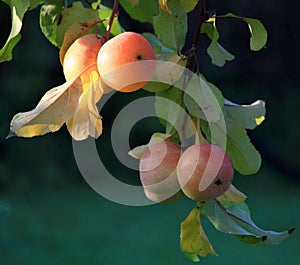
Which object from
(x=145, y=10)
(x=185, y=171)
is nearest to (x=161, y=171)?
(x=185, y=171)

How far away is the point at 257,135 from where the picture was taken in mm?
4004

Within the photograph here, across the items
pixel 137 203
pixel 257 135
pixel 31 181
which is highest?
pixel 137 203

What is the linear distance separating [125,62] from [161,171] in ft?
0.29

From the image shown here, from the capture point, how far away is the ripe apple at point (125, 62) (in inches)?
18.0

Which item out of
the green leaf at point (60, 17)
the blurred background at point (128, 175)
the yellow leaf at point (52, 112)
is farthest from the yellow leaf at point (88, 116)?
the blurred background at point (128, 175)

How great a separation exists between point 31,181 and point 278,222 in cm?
147

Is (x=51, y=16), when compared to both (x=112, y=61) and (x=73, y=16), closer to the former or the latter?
(x=73, y=16)

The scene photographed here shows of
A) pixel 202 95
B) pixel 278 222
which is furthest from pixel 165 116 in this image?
pixel 278 222

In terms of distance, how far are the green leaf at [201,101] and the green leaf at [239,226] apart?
88mm

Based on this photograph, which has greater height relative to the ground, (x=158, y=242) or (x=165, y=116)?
(x=165, y=116)

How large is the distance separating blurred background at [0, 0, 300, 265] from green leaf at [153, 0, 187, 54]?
2.38m

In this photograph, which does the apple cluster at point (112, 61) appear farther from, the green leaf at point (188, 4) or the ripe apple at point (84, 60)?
the green leaf at point (188, 4)

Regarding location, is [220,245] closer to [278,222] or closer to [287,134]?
[278,222]

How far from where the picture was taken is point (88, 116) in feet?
1.57
